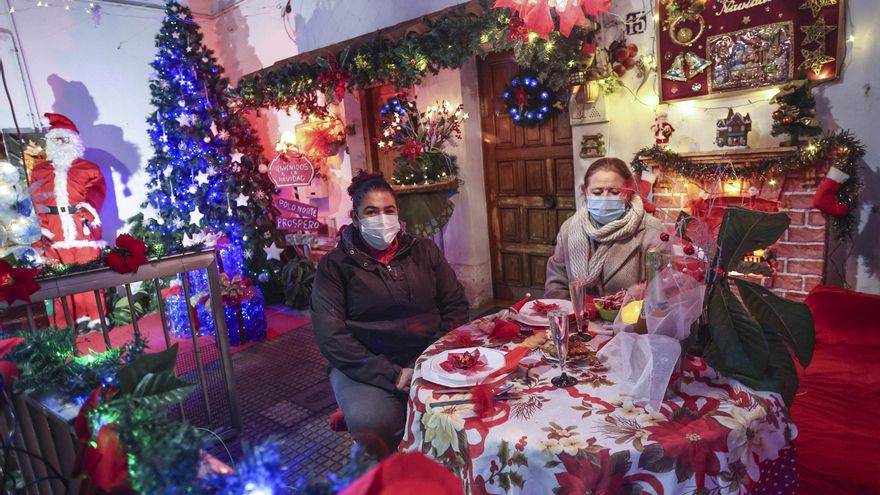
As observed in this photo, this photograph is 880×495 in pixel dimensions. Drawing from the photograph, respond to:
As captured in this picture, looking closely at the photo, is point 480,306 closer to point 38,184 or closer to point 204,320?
point 204,320

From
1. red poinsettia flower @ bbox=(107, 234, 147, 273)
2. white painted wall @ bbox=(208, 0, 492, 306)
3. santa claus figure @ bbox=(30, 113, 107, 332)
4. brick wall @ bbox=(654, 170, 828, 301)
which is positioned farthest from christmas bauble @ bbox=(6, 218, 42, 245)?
brick wall @ bbox=(654, 170, 828, 301)

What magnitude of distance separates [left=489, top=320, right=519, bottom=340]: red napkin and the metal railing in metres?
1.08

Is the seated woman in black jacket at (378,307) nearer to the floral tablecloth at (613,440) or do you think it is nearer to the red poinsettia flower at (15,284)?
the floral tablecloth at (613,440)

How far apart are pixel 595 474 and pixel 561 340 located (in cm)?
46

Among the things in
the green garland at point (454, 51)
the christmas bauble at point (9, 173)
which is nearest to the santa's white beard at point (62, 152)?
the christmas bauble at point (9, 173)

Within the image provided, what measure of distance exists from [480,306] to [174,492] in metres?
4.88

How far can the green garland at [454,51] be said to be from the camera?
3.90 m

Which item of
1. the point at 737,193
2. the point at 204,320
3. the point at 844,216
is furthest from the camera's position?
the point at 204,320

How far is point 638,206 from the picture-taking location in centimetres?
265

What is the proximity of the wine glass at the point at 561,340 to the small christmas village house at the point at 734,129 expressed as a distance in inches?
107

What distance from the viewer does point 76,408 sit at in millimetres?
981

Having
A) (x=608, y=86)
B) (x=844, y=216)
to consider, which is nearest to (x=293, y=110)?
(x=608, y=86)

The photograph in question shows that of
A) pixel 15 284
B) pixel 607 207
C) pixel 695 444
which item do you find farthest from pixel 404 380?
pixel 15 284

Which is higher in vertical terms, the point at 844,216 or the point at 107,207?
the point at 107,207
